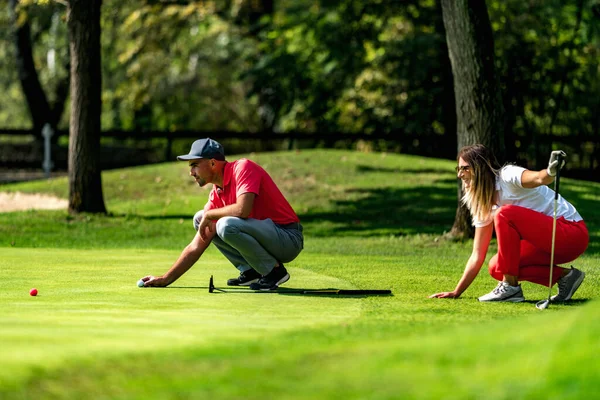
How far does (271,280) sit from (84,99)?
11.7 metres

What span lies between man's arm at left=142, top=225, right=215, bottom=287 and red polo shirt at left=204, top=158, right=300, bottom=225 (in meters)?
0.33

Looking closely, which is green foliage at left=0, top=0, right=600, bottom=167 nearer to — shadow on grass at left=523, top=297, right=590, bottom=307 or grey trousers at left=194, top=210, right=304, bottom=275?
shadow on grass at left=523, top=297, right=590, bottom=307

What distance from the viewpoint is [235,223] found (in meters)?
9.39

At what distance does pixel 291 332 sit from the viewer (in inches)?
268

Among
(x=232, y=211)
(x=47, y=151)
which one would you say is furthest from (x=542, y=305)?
(x=47, y=151)

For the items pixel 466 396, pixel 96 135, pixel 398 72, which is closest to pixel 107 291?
pixel 466 396

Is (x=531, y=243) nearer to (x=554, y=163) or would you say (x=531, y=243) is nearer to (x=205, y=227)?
(x=554, y=163)

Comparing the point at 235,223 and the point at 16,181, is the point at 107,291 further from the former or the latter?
the point at 16,181

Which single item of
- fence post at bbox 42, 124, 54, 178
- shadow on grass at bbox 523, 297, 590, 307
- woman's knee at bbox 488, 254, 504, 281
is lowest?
fence post at bbox 42, 124, 54, 178

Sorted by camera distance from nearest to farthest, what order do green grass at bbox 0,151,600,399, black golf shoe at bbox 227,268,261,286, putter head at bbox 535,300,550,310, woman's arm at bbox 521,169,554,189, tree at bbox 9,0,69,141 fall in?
1. green grass at bbox 0,151,600,399
2. woman's arm at bbox 521,169,554,189
3. putter head at bbox 535,300,550,310
4. black golf shoe at bbox 227,268,261,286
5. tree at bbox 9,0,69,141

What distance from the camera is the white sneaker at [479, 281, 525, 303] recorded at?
30.2 feet

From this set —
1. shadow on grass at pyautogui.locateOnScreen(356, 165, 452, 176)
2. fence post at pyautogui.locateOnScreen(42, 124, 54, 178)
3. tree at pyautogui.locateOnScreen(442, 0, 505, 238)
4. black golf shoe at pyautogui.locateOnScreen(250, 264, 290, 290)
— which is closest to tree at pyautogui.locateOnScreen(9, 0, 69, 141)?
fence post at pyautogui.locateOnScreen(42, 124, 54, 178)

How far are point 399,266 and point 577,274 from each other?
3835mm

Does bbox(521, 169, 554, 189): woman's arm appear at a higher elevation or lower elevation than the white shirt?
higher
